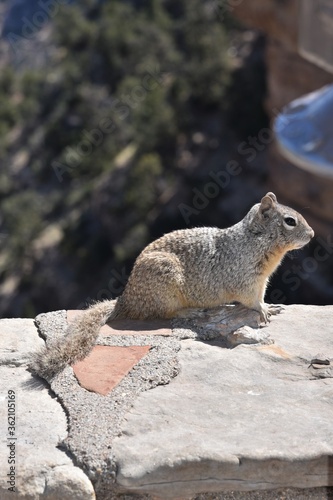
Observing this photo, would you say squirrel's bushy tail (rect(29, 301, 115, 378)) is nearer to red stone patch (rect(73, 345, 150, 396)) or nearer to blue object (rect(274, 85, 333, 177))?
red stone patch (rect(73, 345, 150, 396))

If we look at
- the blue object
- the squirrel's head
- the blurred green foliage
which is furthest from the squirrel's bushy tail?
the blurred green foliage

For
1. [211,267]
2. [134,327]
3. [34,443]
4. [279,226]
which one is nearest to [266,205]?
[279,226]

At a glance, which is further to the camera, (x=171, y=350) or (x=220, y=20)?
(x=220, y=20)

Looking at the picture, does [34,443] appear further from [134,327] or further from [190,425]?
[134,327]

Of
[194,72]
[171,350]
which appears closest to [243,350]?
[171,350]

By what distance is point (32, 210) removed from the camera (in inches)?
1275

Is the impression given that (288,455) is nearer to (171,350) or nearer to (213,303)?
(171,350)

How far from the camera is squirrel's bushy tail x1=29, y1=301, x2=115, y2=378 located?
4953 mm

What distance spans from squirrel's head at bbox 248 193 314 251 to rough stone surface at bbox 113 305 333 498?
1.44 meters

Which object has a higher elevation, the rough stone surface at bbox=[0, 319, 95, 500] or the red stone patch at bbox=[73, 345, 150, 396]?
the rough stone surface at bbox=[0, 319, 95, 500]

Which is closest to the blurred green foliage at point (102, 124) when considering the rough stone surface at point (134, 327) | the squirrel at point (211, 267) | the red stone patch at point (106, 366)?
the squirrel at point (211, 267)

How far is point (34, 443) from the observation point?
167 inches

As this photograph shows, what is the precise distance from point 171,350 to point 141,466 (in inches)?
48.5

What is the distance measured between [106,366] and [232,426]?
1.02 meters
